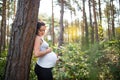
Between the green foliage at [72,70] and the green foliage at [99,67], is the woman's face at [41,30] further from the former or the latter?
the green foliage at [72,70]

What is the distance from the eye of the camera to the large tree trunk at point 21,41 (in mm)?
3811

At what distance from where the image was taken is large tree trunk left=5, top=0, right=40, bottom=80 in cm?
Answer: 381

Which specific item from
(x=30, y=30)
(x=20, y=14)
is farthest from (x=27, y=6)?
(x=30, y=30)

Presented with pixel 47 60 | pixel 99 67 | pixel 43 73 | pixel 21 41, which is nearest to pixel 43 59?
pixel 47 60

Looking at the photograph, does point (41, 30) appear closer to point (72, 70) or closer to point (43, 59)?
point (43, 59)

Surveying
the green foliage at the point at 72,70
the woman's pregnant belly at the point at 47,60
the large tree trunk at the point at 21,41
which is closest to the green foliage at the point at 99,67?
the green foliage at the point at 72,70

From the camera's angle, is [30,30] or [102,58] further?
[102,58]

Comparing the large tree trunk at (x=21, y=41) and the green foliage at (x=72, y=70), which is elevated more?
the large tree trunk at (x=21, y=41)

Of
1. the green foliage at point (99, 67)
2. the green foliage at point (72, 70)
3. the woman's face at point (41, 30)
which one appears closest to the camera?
the woman's face at point (41, 30)

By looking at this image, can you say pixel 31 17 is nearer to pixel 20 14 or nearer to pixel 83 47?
pixel 20 14

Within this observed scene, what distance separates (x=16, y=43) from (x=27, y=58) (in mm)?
333

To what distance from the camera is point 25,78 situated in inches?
155

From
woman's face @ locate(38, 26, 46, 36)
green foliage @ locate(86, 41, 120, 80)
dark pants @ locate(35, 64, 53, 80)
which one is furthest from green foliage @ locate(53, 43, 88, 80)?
woman's face @ locate(38, 26, 46, 36)

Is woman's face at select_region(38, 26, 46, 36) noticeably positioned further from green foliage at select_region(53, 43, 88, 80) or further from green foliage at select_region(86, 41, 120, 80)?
green foliage at select_region(53, 43, 88, 80)
